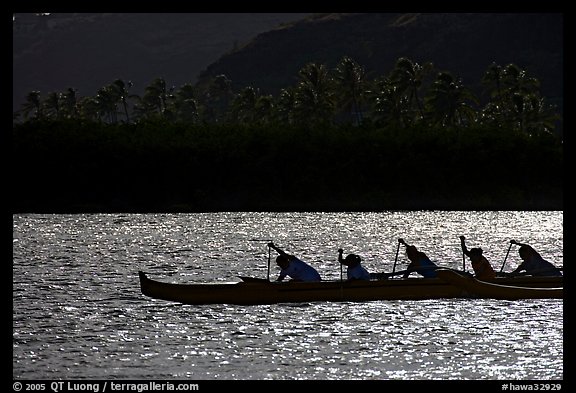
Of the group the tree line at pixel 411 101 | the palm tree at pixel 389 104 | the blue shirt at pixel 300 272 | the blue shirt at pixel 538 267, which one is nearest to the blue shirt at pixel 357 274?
the blue shirt at pixel 300 272

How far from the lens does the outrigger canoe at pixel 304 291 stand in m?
32.6

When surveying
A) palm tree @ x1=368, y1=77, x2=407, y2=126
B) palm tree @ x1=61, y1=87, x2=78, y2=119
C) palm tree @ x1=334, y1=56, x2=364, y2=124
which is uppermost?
palm tree @ x1=61, y1=87, x2=78, y2=119

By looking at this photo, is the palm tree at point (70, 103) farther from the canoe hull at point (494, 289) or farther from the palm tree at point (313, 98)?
the canoe hull at point (494, 289)

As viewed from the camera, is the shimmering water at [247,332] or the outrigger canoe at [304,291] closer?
the shimmering water at [247,332]

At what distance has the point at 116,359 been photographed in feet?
82.0

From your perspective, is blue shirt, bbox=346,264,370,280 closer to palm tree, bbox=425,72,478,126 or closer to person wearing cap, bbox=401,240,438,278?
person wearing cap, bbox=401,240,438,278

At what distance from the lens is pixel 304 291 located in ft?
107

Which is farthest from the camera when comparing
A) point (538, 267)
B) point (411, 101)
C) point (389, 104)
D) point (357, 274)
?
point (411, 101)

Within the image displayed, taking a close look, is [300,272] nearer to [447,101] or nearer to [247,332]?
[247,332]

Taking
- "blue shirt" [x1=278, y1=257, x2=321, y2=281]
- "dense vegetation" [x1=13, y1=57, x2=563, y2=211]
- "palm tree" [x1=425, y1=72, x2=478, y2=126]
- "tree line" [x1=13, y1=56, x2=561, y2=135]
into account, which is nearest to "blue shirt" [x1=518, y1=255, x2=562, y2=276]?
"blue shirt" [x1=278, y1=257, x2=321, y2=281]

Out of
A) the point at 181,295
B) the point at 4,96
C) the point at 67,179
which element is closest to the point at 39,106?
the point at 67,179

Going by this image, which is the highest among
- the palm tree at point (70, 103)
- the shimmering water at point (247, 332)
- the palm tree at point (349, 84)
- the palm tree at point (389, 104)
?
the palm tree at point (70, 103)

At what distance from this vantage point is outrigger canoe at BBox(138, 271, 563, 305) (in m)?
32.6

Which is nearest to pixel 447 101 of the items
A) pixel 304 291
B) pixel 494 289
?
pixel 494 289
